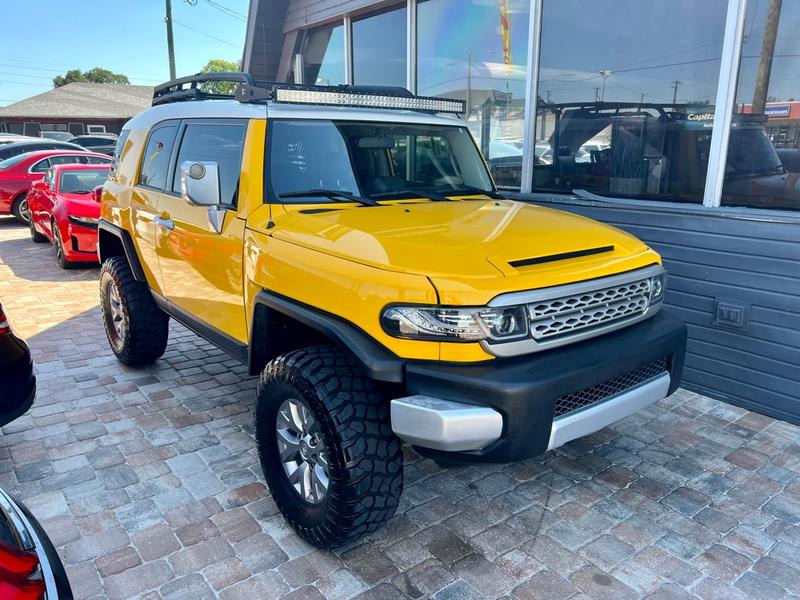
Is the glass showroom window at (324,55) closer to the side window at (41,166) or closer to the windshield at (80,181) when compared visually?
the windshield at (80,181)

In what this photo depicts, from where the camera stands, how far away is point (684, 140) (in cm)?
461

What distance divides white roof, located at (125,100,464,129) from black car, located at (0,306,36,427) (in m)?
1.67

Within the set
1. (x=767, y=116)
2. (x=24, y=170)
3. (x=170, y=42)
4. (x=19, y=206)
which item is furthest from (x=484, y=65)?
(x=170, y=42)

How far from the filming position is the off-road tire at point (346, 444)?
2.43 m

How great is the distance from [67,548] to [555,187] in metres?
4.80

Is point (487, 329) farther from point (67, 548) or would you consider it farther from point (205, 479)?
point (67, 548)

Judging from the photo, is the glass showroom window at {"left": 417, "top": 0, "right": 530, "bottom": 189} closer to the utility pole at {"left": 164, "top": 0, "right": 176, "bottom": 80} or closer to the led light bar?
the led light bar

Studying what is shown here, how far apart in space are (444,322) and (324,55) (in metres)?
8.27

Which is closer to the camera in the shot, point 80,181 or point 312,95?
point 312,95

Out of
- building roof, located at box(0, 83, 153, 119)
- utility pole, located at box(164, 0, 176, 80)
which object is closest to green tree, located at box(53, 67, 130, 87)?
building roof, located at box(0, 83, 153, 119)

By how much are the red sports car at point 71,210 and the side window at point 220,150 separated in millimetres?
4982

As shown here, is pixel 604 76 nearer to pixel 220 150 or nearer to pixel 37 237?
pixel 220 150

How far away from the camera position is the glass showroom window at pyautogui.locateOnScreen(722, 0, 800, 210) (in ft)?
13.0

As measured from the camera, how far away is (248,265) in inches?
123
